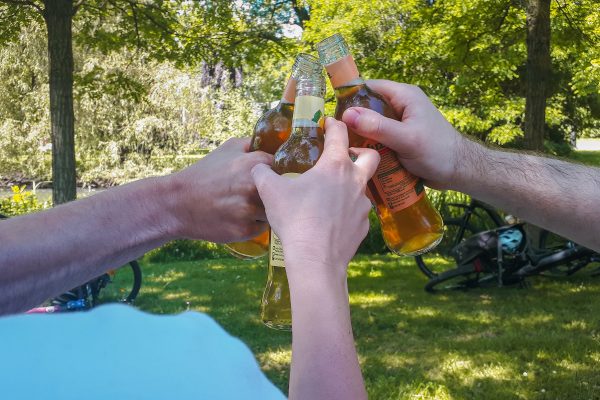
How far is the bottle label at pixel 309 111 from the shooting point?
4.62ft

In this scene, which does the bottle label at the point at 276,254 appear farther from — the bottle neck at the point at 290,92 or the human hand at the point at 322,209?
the bottle neck at the point at 290,92

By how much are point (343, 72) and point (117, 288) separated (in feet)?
21.1

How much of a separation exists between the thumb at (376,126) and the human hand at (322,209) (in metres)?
0.34

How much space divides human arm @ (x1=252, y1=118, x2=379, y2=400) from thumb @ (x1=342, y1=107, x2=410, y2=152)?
37 centimetres

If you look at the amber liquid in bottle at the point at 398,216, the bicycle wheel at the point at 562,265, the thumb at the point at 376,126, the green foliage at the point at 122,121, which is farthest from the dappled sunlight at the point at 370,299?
the green foliage at the point at 122,121

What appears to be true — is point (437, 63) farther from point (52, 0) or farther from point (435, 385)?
point (435, 385)

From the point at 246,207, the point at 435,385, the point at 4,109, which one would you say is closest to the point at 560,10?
the point at 435,385

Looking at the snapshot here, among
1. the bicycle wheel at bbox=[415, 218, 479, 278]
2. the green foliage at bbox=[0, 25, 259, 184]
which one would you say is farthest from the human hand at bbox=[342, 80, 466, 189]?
the green foliage at bbox=[0, 25, 259, 184]

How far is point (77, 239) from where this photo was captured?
5.32ft

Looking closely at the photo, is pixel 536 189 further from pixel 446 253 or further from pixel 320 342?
pixel 446 253

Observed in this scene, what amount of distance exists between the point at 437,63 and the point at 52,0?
5453 mm

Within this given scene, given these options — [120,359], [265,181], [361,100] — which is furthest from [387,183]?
[120,359]

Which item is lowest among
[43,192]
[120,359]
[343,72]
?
[43,192]

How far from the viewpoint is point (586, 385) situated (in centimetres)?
446
